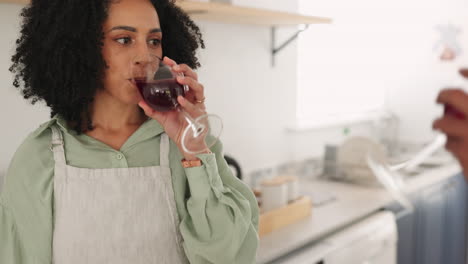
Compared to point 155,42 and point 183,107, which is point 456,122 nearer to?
point 183,107

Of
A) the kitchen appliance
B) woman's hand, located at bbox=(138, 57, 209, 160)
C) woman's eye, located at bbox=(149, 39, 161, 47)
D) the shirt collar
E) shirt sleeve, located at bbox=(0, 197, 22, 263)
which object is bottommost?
the kitchen appliance

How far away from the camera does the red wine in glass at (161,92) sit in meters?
0.98

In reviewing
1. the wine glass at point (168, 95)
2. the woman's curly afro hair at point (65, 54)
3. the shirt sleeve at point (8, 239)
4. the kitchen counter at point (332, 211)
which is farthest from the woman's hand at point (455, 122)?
the kitchen counter at point (332, 211)

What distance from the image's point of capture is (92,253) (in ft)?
3.50

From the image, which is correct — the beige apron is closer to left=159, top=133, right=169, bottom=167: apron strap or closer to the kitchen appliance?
left=159, top=133, right=169, bottom=167: apron strap

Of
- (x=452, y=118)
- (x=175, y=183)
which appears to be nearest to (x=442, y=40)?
(x=175, y=183)

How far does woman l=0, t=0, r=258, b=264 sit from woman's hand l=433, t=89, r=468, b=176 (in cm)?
54

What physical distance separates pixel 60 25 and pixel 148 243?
53 centimetres

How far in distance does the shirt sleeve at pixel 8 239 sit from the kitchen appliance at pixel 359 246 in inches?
35.2

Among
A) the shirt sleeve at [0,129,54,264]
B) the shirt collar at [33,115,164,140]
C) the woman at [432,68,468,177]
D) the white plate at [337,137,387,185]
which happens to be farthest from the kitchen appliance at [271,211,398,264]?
the woman at [432,68,468,177]

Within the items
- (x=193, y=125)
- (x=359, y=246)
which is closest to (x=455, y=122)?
(x=193, y=125)

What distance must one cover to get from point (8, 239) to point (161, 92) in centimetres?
50

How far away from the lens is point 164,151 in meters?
1.15

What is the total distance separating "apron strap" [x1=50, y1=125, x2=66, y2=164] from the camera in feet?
3.60
